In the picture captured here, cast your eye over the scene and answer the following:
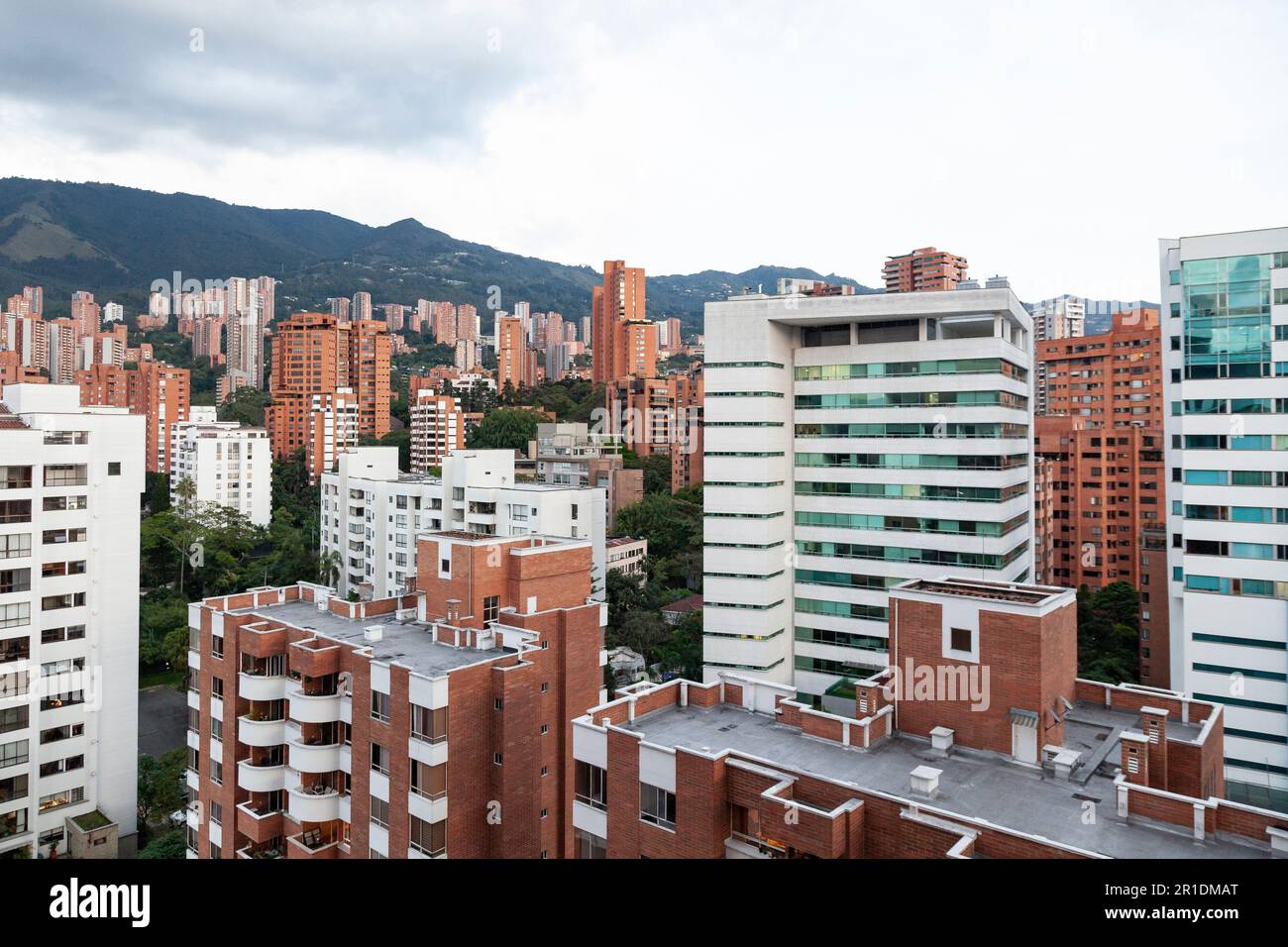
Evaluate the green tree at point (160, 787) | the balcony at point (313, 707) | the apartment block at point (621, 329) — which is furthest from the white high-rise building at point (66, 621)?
the apartment block at point (621, 329)

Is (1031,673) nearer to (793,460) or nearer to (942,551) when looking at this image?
(942,551)

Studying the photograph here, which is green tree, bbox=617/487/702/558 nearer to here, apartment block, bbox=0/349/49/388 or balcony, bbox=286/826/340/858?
balcony, bbox=286/826/340/858

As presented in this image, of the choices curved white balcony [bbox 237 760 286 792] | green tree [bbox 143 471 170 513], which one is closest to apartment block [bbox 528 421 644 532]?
green tree [bbox 143 471 170 513]

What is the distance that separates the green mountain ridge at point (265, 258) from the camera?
74000mm

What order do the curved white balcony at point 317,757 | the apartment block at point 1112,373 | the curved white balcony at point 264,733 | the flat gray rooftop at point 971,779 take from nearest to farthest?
the flat gray rooftop at point 971,779
the curved white balcony at point 317,757
the curved white balcony at point 264,733
the apartment block at point 1112,373

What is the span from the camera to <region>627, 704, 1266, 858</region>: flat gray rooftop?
6297 millimetres

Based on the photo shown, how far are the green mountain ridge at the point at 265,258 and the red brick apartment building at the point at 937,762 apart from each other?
49.0 metres

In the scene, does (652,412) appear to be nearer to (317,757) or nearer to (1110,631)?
(1110,631)

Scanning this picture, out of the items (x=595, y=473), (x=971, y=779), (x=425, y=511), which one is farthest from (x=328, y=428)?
(x=971, y=779)

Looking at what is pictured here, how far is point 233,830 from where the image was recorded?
13.0 m

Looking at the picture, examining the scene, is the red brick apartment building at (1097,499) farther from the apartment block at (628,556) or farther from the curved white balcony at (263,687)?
the curved white balcony at (263,687)

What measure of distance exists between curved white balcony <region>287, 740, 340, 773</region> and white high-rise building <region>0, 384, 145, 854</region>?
877 cm
